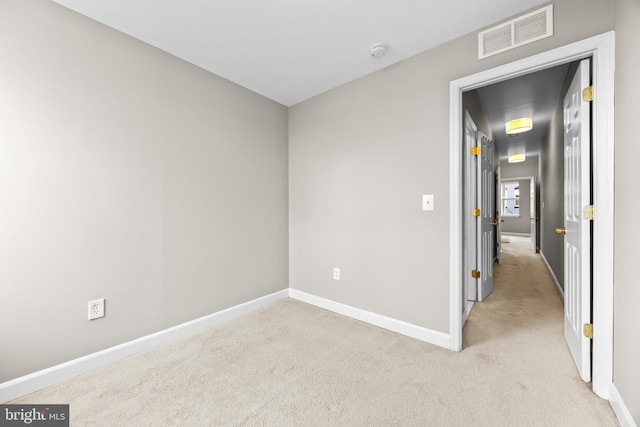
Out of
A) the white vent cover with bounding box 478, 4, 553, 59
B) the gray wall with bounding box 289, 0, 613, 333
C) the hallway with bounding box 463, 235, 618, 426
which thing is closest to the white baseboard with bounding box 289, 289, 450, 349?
the gray wall with bounding box 289, 0, 613, 333

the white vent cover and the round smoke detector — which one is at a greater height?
the round smoke detector

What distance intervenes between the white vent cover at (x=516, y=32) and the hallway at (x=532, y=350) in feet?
7.26

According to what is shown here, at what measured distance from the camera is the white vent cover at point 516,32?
65.7 inches

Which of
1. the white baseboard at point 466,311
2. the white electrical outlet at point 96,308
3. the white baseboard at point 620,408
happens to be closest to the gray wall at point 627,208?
the white baseboard at point 620,408

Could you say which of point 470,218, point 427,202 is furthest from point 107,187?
point 470,218

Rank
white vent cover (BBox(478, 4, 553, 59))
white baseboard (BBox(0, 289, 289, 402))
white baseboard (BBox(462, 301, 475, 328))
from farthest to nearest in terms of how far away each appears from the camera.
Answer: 1. white baseboard (BBox(462, 301, 475, 328))
2. white vent cover (BBox(478, 4, 553, 59))
3. white baseboard (BBox(0, 289, 289, 402))

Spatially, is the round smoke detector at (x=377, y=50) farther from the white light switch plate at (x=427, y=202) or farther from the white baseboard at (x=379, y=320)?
the white baseboard at (x=379, y=320)

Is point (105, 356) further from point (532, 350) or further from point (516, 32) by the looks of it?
point (516, 32)

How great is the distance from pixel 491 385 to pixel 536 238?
6.81m

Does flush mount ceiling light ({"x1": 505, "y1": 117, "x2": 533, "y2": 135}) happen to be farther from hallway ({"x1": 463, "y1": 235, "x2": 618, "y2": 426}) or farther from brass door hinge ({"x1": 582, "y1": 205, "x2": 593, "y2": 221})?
brass door hinge ({"x1": 582, "y1": 205, "x2": 593, "y2": 221})

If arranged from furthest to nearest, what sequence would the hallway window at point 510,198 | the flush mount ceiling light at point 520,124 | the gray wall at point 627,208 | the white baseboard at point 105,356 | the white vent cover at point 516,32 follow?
the hallway window at point 510,198 < the flush mount ceiling light at point 520,124 < the white vent cover at point 516,32 < the white baseboard at point 105,356 < the gray wall at point 627,208

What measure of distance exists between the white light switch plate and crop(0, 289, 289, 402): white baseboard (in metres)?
2.07

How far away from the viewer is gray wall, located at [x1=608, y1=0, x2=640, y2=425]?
1.22 metres

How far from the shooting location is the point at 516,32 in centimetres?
177
